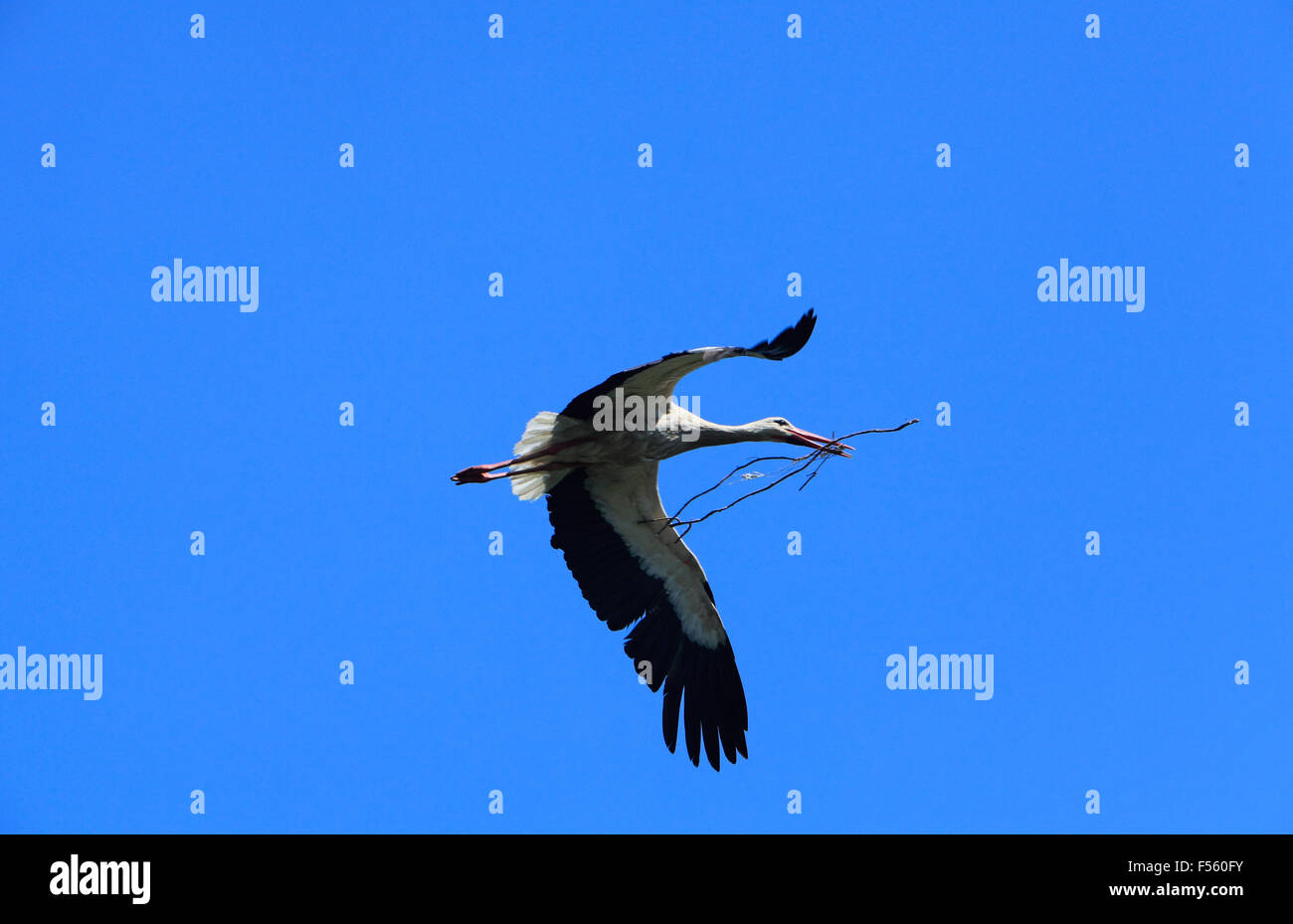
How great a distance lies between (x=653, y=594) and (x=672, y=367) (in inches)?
103

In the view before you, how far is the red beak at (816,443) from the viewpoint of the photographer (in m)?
9.77

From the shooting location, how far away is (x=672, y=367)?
919 centimetres

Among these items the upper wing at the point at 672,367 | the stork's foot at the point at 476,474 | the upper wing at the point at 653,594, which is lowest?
the upper wing at the point at 653,594

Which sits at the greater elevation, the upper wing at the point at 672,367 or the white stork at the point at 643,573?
the upper wing at the point at 672,367

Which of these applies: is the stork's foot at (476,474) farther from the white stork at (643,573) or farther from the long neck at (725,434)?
the long neck at (725,434)

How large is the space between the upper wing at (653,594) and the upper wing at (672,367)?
103 cm

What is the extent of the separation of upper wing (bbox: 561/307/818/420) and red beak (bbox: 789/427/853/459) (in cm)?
107

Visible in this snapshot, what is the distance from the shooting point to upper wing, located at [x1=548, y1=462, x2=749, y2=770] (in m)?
10.7

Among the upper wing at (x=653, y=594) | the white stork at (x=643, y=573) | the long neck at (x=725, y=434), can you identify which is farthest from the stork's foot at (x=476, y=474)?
the long neck at (x=725, y=434)

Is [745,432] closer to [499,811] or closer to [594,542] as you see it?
[594,542]

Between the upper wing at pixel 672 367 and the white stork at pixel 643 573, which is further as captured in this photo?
the white stork at pixel 643 573

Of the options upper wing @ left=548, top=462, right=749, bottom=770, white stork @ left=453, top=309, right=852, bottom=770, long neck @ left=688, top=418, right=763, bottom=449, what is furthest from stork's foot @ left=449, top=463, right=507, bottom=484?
long neck @ left=688, top=418, right=763, bottom=449

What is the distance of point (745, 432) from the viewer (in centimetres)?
999
